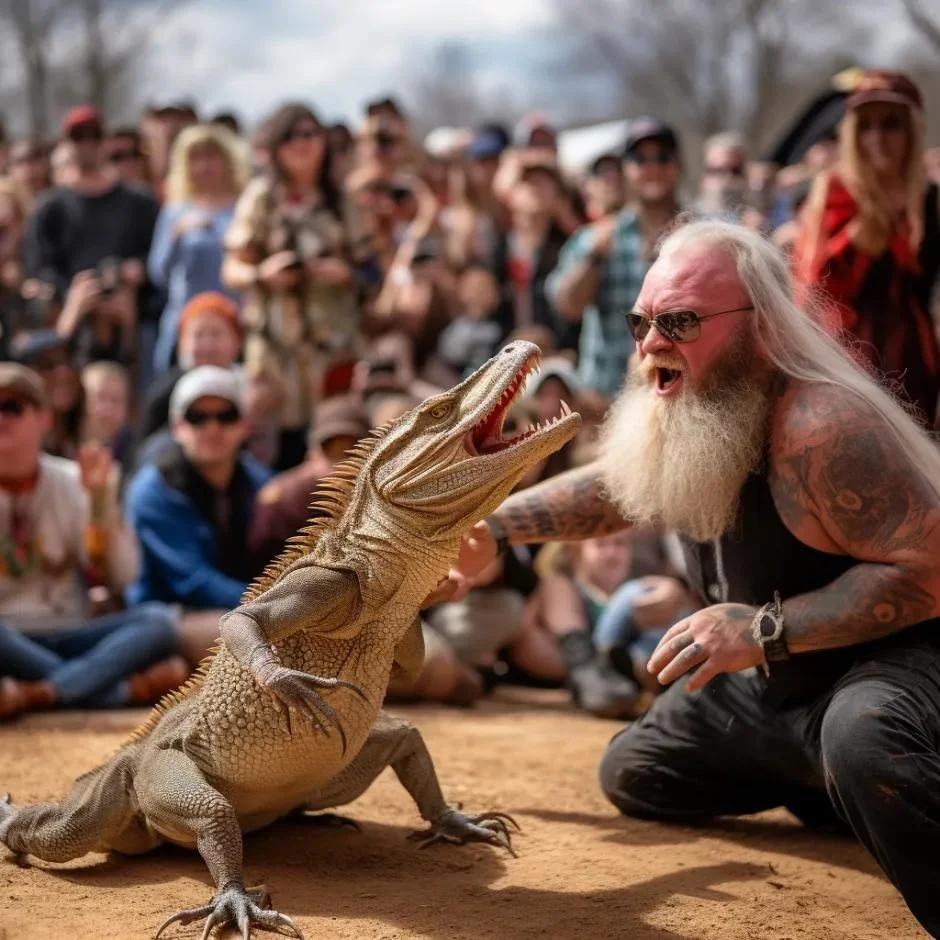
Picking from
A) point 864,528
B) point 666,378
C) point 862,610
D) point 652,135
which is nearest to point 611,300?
point 652,135

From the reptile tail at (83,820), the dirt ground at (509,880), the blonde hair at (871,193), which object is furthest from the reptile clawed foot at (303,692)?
the blonde hair at (871,193)

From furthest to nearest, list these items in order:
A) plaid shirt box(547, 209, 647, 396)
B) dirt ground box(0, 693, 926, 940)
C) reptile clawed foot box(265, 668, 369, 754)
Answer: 1. plaid shirt box(547, 209, 647, 396)
2. dirt ground box(0, 693, 926, 940)
3. reptile clawed foot box(265, 668, 369, 754)

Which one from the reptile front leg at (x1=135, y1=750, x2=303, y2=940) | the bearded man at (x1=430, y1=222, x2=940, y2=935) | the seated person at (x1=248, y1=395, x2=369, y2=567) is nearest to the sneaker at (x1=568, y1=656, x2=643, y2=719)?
the seated person at (x1=248, y1=395, x2=369, y2=567)

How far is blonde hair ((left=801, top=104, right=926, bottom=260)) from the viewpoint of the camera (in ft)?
21.9

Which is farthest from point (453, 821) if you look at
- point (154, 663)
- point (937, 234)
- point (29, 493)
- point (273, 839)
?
point (937, 234)

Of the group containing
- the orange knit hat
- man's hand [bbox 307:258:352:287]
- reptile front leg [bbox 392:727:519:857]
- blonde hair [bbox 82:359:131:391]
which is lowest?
reptile front leg [bbox 392:727:519:857]

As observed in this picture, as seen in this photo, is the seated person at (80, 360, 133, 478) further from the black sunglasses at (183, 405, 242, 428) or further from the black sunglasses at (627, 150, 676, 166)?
the black sunglasses at (627, 150, 676, 166)

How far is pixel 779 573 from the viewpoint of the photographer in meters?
4.44

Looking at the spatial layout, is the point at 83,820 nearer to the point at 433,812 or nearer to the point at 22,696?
the point at 433,812

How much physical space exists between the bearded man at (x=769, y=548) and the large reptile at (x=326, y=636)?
25.5 inches

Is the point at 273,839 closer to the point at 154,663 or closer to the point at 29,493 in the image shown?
the point at 154,663

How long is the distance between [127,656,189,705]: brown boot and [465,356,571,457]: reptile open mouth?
3308mm

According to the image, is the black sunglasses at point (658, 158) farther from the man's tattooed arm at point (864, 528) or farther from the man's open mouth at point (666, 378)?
the man's tattooed arm at point (864, 528)

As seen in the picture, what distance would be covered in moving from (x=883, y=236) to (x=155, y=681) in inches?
167
